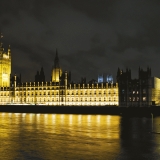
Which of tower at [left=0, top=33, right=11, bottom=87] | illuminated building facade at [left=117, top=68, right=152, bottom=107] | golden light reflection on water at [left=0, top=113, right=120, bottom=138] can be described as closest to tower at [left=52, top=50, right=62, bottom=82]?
tower at [left=0, top=33, right=11, bottom=87]

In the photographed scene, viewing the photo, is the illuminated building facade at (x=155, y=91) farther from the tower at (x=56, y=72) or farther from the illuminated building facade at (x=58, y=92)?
the tower at (x=56, y=72)

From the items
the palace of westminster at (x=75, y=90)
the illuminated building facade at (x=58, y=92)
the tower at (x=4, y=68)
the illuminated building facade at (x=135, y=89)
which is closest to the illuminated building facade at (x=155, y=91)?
the palace of westminster at (x=75, y=90)

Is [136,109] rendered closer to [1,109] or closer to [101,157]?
[1,109]

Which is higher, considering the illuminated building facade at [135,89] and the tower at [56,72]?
the tower at [56,72]

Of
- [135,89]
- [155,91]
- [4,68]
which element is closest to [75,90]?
[135,89]

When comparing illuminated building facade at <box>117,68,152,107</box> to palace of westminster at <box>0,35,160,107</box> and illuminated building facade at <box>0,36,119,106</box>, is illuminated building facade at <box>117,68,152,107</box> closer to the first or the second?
palace of westminster at <box>0,35,160,107</box>

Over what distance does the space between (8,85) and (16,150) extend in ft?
332

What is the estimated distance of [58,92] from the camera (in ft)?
335

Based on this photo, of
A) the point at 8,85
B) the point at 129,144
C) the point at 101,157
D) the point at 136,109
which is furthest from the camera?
the point at 8,85

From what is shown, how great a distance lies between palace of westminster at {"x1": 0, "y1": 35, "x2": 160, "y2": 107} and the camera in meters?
85.0

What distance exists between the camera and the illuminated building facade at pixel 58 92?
96.4 meters

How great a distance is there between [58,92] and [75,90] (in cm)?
589

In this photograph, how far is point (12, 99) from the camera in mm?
107625

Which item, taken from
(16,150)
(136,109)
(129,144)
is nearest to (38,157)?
(16,150)
